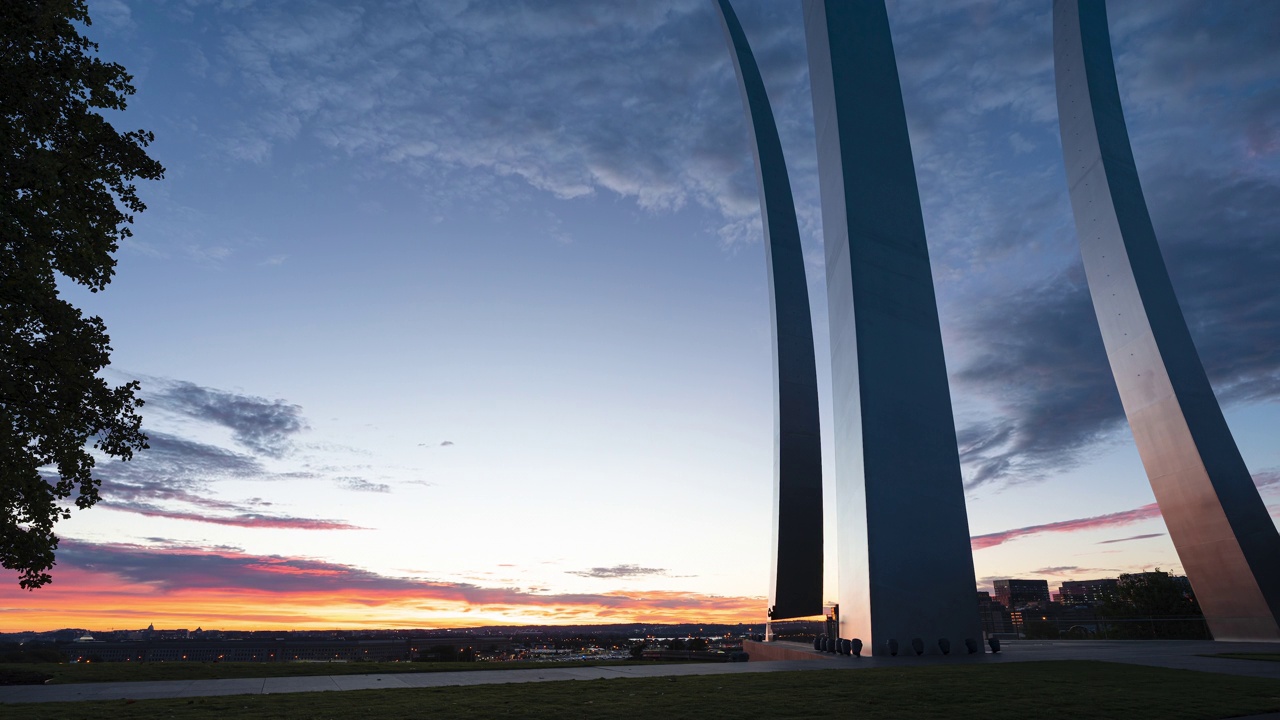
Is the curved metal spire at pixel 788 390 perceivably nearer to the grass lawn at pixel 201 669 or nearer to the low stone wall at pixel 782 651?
the low stone wall at pixel 782 651

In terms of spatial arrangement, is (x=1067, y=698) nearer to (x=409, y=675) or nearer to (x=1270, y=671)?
(x=1270, y=671)

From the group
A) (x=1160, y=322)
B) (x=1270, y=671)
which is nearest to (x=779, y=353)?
(x=1160, y=322)

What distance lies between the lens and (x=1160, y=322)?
2738cm

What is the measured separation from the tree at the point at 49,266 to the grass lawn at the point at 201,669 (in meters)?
5.16

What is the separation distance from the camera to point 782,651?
75.5 feet

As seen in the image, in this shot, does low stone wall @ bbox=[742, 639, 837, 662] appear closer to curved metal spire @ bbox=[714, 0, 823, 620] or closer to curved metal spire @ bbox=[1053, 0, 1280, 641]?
curved metal spire @ bbox=[714, 0, 823, 620]

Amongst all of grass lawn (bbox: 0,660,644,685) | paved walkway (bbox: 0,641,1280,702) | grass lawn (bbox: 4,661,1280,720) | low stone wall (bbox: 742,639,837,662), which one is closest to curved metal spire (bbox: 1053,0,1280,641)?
paved walkway (bbox: 0,641,1280,702)

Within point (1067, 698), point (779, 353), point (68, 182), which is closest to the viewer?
point (68, 182)

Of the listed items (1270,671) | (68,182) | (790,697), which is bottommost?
(790,697)

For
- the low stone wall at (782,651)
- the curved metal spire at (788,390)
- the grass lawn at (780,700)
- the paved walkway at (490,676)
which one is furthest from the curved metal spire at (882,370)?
the curved metal spire at (788,390)

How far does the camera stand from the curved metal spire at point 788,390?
3353 cm

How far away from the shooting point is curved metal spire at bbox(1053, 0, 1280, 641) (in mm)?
25125

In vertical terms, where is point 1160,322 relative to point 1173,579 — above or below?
above

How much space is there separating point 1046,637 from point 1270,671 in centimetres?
1891
